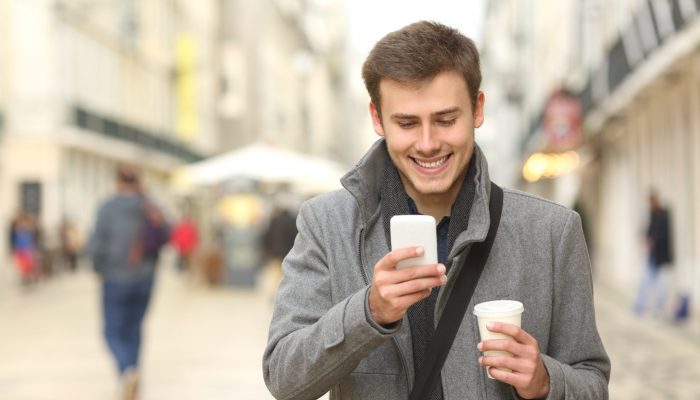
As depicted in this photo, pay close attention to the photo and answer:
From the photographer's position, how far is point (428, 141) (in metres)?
2.35

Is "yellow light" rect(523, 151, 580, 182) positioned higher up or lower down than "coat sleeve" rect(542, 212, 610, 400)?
higher up

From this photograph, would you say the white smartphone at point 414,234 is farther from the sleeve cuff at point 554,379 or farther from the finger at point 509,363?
the sleeve cuff at point 554,379

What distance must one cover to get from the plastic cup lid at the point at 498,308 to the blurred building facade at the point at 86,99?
2909cm

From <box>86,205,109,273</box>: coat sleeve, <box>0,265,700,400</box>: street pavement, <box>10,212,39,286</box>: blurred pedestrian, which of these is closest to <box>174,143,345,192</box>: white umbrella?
<box>0,265,700,400</box>: street pavement

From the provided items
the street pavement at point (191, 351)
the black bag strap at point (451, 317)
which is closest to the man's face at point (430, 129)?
the black bag strap at point (451, 317)

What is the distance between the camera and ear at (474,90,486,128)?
247cm

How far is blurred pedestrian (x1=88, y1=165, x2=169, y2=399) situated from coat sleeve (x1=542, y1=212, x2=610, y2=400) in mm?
6653

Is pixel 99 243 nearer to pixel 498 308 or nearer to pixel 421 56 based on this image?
pixel 421 56

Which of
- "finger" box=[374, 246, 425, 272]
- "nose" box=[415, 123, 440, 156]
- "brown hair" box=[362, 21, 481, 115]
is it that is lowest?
"finger" box=[374, 246, 425, 272]

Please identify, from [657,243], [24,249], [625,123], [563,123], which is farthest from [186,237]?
[657,243]

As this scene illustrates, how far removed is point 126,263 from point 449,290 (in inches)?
267

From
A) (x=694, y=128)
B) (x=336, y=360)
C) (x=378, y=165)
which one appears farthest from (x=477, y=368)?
(x=694, y=128)

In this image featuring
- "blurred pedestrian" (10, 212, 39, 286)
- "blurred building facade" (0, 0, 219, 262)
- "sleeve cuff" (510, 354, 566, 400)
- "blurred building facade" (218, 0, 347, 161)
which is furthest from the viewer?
"blurred building facade" (218, 0, 347, 161)

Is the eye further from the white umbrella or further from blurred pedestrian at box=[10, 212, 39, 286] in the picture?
blurred pedestrian at box=[10, 212, 39, 286]
